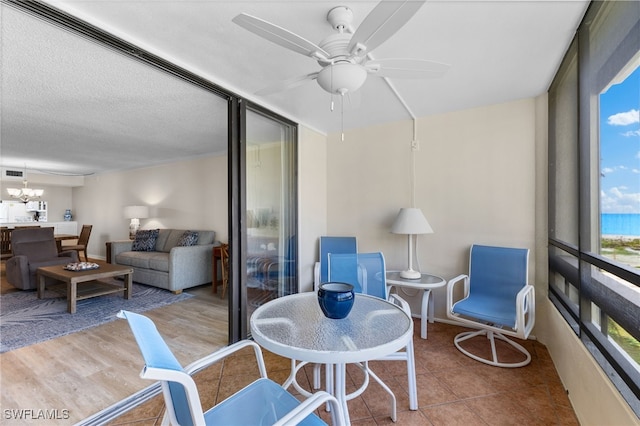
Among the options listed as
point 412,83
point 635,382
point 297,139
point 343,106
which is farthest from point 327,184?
point 635,382

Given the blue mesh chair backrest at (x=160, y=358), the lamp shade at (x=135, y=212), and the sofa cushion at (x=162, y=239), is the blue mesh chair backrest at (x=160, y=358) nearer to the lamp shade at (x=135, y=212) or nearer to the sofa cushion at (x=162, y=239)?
the sofa cushion at (x=162, y=239)

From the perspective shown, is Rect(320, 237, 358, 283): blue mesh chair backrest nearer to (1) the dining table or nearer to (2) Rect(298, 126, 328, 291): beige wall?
(2) Rect(298, 126, 328, 291): beige wall

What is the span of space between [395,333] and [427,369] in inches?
46.6

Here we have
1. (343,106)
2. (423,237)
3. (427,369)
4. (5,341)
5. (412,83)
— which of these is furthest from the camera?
(423,237)

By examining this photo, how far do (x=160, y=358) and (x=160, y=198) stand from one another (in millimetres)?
5830

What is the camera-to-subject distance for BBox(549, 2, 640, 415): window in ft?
3.93

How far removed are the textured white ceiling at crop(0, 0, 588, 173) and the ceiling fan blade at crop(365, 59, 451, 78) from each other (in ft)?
1.01

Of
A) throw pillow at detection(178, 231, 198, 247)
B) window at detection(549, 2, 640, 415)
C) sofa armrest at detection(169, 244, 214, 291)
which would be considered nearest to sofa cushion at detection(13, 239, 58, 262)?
throw pillow at detection(178, 231, 198, 247)

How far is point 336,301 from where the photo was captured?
1395 mm

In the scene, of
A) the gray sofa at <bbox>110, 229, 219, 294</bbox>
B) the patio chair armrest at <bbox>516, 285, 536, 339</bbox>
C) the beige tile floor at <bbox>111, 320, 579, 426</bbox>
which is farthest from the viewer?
the gray sofa at <bbox>110, 229, 219, 294</bbox>

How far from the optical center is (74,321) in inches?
119

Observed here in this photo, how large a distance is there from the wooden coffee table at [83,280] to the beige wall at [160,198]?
61.7 inches

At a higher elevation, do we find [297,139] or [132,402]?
[297,139]

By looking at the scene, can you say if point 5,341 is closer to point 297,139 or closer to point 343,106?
point 297,139
